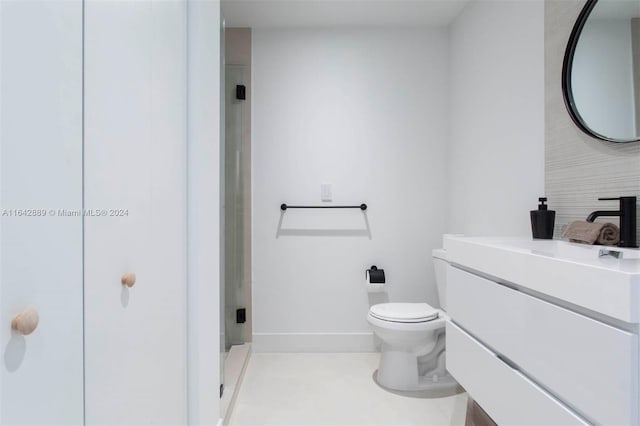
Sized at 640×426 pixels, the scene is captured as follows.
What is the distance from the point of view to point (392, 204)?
2.41m

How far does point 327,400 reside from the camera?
176cm

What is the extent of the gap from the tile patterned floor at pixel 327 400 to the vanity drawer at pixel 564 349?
79 cm

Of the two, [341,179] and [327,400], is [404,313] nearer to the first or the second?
[327,400]

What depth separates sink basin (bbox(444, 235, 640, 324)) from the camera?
0.63 m

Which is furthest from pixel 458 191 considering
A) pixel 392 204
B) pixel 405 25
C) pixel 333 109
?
pixel 405 25

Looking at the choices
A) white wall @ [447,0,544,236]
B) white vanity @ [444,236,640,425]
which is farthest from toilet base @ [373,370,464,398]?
white wall @ [447,0,544,236]

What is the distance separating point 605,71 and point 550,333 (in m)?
1.01

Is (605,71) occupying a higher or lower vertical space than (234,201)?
higher
